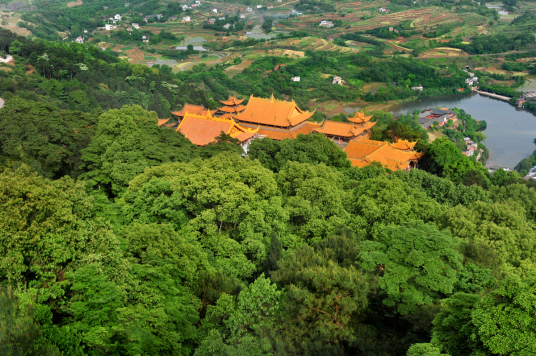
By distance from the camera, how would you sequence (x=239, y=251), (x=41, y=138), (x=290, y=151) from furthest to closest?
(x=290, y=151) → (x=41, y=138) → (x=239, y=251)

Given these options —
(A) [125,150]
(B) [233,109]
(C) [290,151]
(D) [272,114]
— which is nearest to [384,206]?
(C) [290,151]

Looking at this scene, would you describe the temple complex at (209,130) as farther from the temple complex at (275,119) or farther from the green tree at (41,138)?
the green tree at (41,138)

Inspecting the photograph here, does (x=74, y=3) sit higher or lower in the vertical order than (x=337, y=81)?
lower

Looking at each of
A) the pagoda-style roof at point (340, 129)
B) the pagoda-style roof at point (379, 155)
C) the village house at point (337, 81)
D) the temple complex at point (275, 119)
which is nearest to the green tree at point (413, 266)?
the pagoda-style roof at point (379, 155)

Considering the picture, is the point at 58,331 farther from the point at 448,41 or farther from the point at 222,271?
the point at 448,41

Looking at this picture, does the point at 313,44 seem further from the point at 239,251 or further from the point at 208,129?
the point at 239,251

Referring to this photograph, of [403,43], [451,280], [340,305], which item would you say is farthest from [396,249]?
[403,43]
